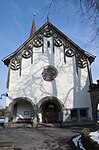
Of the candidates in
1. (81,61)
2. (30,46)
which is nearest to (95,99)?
(81,61)

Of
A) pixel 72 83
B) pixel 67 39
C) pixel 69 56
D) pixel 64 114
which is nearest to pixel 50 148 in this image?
pixel 64 114

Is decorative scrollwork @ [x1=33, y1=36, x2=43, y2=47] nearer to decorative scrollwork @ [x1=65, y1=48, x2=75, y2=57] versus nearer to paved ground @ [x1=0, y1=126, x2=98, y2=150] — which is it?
decorative scrollwork @ [x1=65, y1=48, x2=75, y2=57]

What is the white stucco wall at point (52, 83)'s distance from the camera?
18.9 metres

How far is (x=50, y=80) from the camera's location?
19.7 metres

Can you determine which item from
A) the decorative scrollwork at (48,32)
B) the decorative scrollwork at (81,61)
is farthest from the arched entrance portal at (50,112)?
the decorative scrollwork at (48,32)

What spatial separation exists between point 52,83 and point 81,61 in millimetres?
4983

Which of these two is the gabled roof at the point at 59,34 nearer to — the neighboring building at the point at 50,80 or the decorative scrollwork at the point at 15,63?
the neighboring building at the point at 50,80

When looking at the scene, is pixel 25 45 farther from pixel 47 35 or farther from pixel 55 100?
pixel 55 100

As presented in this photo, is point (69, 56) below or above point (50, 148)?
above

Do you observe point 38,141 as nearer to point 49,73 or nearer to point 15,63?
point 49,73

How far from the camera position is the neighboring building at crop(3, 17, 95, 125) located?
61.2ft

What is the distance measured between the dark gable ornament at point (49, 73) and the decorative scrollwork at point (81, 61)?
3.32 metres

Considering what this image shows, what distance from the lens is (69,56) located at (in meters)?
20.9

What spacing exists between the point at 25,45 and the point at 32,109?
8.60 meters
